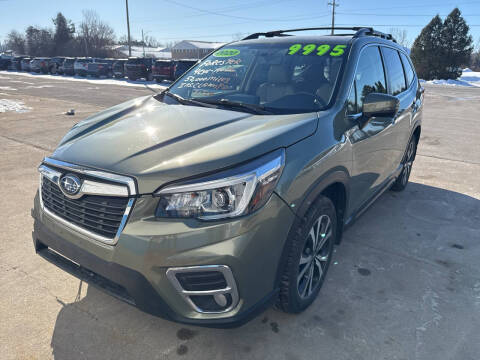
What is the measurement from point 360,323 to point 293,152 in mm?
1267

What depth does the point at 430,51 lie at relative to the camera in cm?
3644

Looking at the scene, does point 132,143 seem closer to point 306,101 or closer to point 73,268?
point 73,268

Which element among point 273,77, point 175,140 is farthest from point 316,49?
point 175,140

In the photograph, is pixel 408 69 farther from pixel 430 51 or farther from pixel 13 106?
pixel 430 51

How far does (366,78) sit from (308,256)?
1596 millimetres

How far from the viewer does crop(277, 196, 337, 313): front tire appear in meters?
2.12

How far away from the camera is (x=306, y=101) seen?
8.70 ft

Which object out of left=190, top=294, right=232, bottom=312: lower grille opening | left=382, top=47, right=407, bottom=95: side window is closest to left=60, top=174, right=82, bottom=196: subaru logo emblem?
left=190, top=294, right=232, bottom=312: lower grille opening

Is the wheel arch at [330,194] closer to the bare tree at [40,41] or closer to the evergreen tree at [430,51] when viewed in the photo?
the evergreen tree at [430,51]

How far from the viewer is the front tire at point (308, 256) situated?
2.12 m

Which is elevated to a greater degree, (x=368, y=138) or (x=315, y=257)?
(x=368, y=138)

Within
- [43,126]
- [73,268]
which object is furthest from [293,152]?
[43,126]

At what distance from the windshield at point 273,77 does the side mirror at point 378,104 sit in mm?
276

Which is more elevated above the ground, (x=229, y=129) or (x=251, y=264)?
(x=229, y=129)
